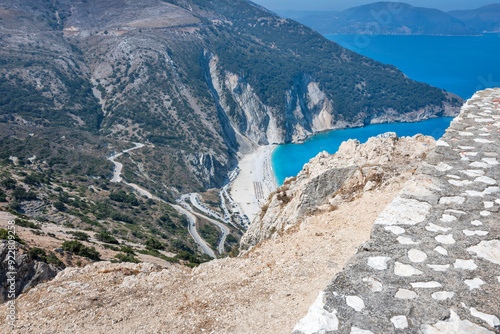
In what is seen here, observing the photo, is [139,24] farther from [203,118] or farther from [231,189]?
[231,189]

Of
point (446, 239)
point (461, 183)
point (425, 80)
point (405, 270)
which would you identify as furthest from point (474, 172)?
point (425, 80)

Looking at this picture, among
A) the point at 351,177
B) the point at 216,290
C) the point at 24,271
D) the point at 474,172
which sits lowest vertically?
the point at 24,271

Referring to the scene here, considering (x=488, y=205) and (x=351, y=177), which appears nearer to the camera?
(x=488, y=205)

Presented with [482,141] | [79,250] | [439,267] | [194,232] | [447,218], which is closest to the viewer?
[439,267]

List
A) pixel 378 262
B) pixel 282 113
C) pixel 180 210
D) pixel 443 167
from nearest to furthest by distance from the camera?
1. pixel 378 262
2. pixel 443 167
3. pixel 180 210
4. pixel 282 113

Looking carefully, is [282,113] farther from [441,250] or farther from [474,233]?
[441,250]

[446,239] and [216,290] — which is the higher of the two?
[446,239]

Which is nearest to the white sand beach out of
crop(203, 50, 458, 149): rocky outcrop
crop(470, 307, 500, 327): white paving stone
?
crop(203, 50, 458, 149): rocky outcrop

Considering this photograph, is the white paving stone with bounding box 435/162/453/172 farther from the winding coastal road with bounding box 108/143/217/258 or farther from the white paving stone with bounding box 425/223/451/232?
the winding coastal road with bounding box 108/143/217/258
